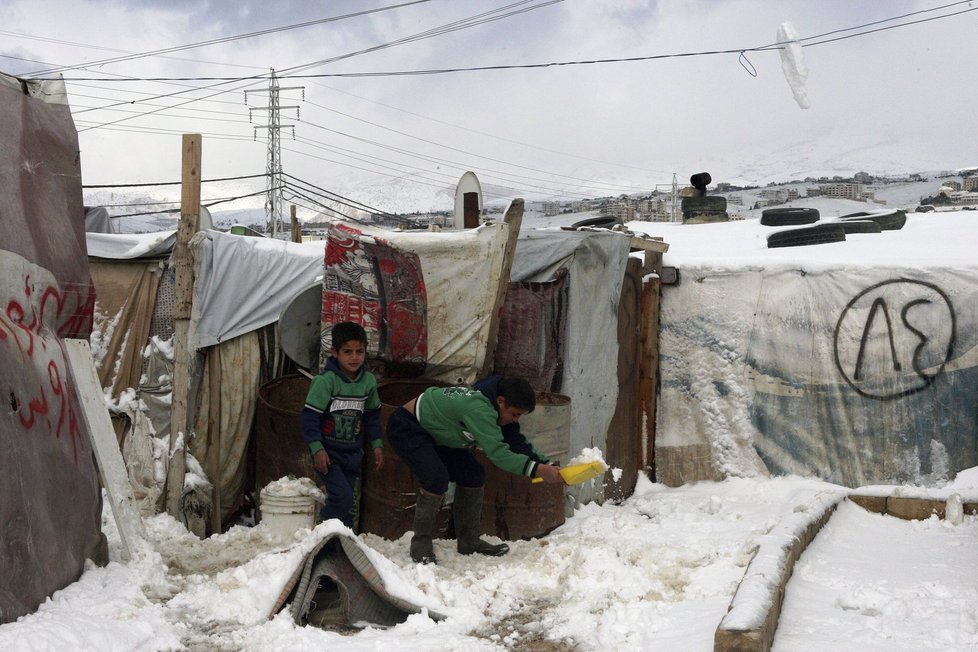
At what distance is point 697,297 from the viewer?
9.07 m

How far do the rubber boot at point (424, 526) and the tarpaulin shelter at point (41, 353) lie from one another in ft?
6.06

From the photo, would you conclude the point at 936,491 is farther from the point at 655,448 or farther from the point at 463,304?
the point at 463,304

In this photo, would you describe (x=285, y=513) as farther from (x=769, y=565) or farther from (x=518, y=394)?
(x=769, y=565)

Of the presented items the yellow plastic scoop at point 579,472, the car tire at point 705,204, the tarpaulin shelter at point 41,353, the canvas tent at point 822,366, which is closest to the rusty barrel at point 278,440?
the tarpaulin shelter at point 41,353

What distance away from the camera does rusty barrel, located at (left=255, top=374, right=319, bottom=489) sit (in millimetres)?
6973

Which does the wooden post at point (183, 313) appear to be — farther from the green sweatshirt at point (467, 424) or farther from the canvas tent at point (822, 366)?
the canvas tent at point (822, 366)

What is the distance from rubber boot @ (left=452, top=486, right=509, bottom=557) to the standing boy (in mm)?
611

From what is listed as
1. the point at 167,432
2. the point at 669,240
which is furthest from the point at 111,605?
the point at 669,240

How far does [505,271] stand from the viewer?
7410 mm

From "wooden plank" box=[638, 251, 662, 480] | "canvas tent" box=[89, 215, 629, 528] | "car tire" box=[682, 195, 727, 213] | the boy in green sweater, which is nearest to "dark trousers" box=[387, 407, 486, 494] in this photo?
the boy in green sweater

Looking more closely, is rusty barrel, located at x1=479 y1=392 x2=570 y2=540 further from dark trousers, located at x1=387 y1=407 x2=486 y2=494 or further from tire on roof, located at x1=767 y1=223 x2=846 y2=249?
tire on roof, located at x1=767 y1=223 x2=846 y2=249

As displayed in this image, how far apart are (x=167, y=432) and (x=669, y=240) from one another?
27.4 feet

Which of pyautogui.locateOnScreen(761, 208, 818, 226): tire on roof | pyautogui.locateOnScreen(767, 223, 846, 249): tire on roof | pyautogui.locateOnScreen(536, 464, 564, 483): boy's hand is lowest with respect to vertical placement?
pyautogui.locateOnScreen(536, 464, 564, 483): boy's hand

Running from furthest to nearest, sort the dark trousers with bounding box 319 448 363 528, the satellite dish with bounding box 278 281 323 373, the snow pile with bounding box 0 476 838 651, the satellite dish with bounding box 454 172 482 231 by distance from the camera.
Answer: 1. the satellite dish with bounding box 454 172 482 231
2. the satellite dish with bounding box 278 281 323 373
3. the dark trousers with bounding box 319 448 363 528
4. the snow pile with bounding box 0 476 838 651
